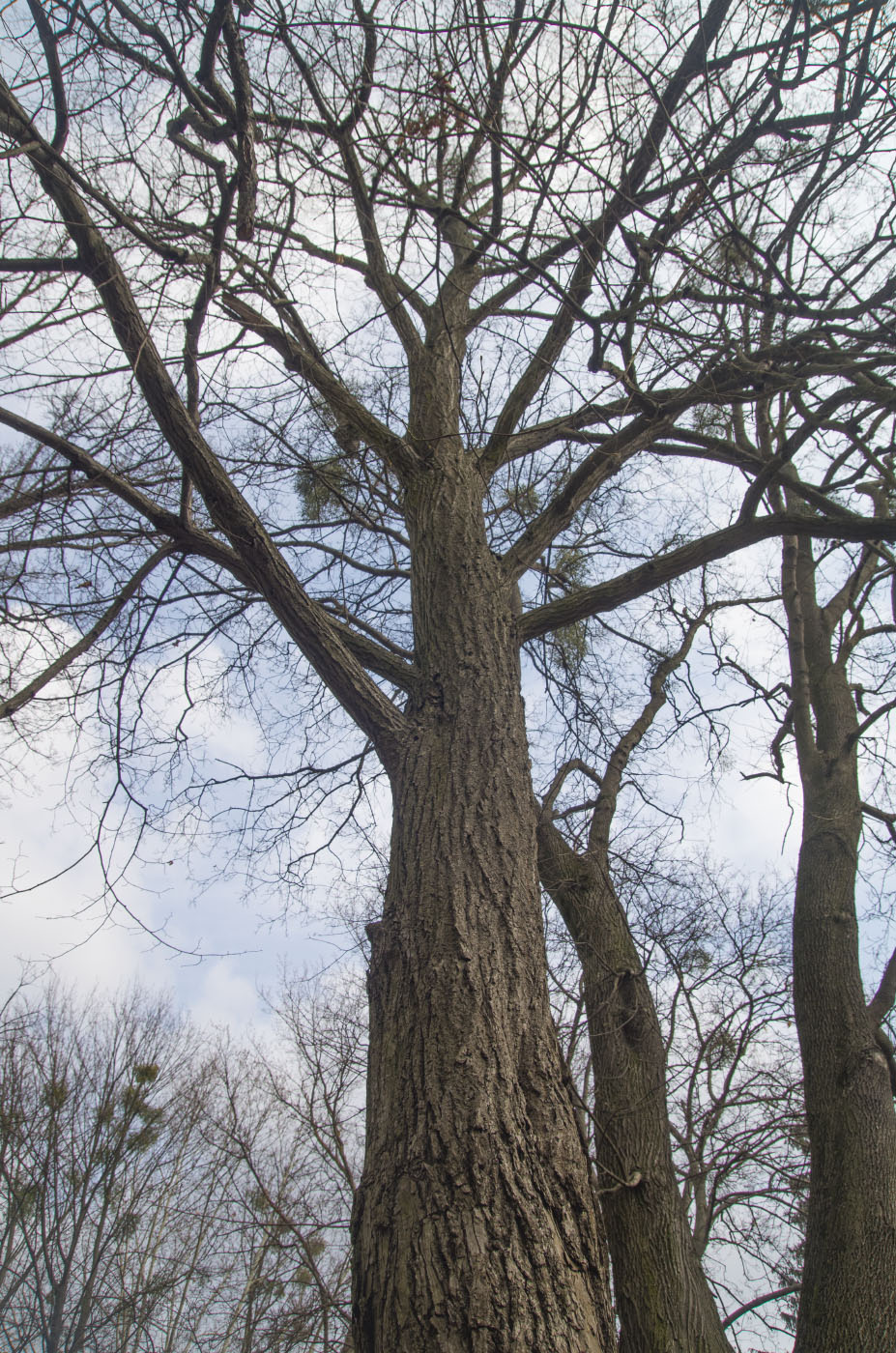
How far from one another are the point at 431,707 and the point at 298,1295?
10.3m

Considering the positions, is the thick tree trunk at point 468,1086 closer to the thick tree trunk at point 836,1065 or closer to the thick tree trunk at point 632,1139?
the thick tree trunk at point 632,1139

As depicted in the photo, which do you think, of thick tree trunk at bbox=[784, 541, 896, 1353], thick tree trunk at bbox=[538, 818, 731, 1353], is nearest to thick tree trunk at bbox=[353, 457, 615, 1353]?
thick tree trunk at bbox=[538, 818, 731, 1353]

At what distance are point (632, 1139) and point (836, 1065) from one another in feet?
3.30

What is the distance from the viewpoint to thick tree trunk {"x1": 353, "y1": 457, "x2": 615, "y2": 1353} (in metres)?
1.34

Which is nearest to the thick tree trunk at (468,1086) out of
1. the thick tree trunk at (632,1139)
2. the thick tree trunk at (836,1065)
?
the thick tree trunk at (632,1139)

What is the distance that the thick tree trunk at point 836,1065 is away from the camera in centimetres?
267

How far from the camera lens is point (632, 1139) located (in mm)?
3061

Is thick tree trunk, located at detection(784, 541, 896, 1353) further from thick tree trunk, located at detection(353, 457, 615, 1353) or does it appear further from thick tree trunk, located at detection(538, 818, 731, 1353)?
thick tree trunk, located at detection(353, 457, 615, 1353)

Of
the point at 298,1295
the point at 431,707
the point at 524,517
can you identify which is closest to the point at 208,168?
the point at 524,517

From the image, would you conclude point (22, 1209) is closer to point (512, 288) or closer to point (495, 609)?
point (495, 609)

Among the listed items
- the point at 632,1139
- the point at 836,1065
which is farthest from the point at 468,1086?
the point at 836,1065

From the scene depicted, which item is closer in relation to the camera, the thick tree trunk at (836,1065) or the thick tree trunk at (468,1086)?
the thick tree trunk at (468,1086)

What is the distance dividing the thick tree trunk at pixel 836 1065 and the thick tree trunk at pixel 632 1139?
1.54 feet

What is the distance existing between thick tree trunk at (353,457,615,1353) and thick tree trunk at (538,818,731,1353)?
1283mm
